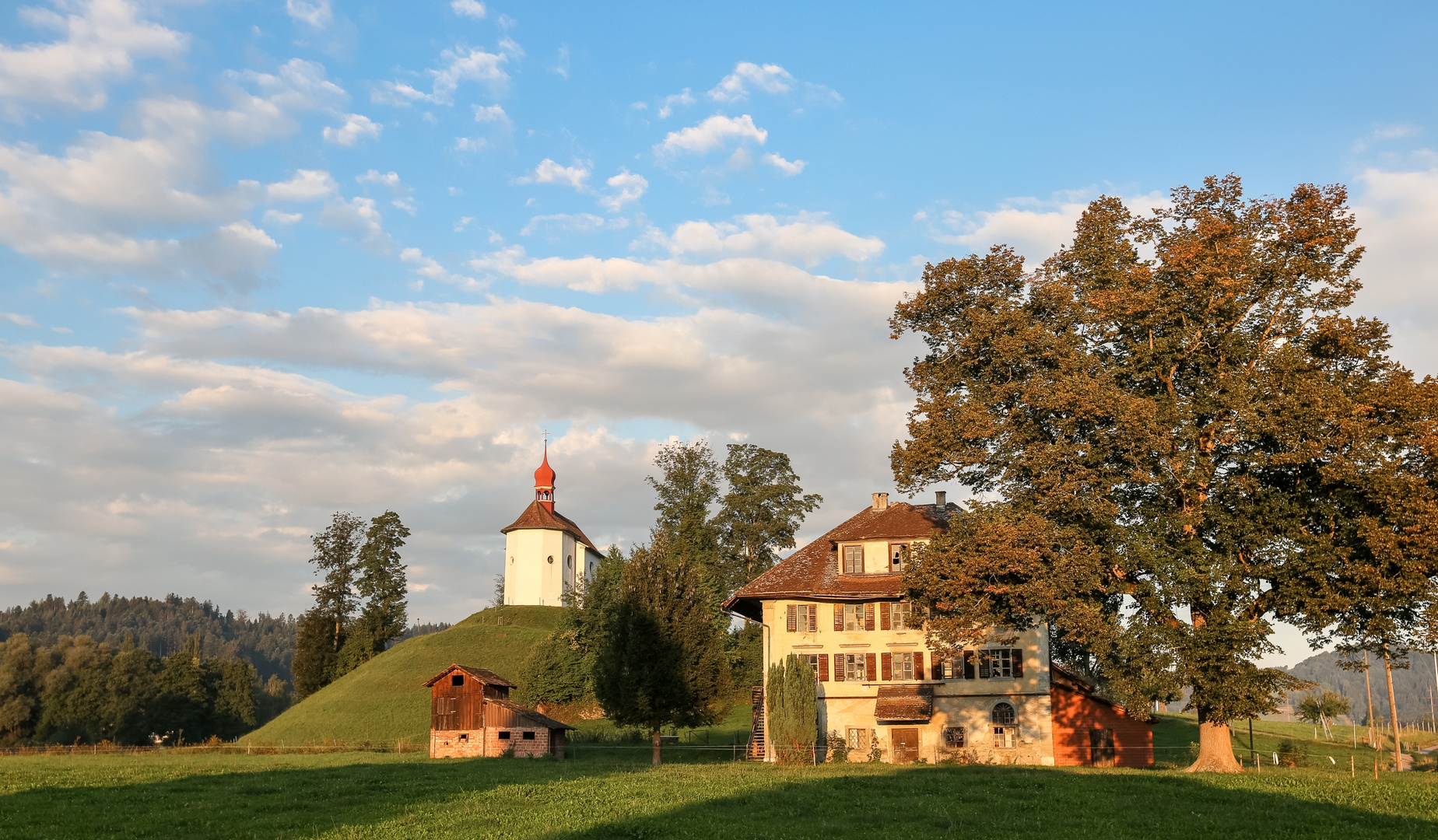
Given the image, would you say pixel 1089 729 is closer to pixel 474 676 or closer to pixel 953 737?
pixel 953 737

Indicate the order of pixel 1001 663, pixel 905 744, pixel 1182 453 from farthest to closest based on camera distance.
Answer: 1. pixel 1001 663
2. pixel 905 744
3. pixel 1182 453

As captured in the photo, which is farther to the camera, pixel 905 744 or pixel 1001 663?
pixel 1001 663

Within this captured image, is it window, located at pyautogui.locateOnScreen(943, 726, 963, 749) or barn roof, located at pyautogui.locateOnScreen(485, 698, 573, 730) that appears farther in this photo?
barn roof, located at pyautogui.locateOnScreen(485, 698, 573, 730)

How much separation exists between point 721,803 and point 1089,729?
2763cm

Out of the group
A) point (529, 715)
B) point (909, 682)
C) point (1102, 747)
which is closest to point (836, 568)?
point (909, 682)

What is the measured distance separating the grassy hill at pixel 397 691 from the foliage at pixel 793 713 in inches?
1207

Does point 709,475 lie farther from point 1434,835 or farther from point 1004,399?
point 1434,835

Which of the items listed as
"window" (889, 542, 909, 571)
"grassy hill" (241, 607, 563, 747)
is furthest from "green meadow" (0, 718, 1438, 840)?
"grassy hill" (241, 607, 563, 747)

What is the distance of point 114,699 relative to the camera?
98.9 metres

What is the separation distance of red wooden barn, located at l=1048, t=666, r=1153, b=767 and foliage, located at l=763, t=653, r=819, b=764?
11.1m

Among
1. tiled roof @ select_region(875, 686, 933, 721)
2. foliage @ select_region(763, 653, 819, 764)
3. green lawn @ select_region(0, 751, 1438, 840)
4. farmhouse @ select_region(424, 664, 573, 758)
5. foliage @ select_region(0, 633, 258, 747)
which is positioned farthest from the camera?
foliage @ select_region(0, 633, 258, 747)

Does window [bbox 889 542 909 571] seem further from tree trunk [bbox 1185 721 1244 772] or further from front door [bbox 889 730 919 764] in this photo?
tree trunk [bbox 1185 721 1244 772]

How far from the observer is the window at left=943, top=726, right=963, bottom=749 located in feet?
158

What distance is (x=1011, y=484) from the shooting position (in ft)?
126
